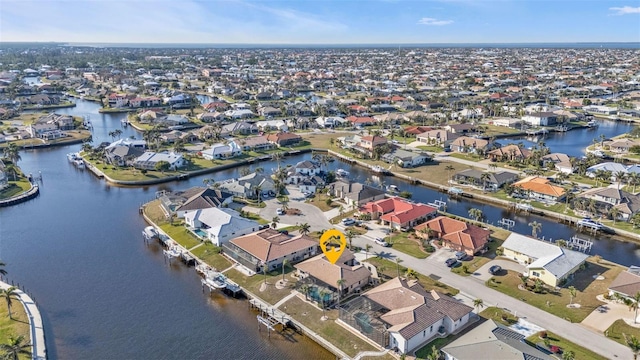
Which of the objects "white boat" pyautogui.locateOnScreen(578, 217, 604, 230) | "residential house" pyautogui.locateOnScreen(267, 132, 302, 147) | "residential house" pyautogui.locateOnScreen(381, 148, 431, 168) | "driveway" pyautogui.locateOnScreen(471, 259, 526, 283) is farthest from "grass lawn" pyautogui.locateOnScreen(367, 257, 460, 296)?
"residential house" pyautogui.locateOnScreen(267, 132, 302, 147)

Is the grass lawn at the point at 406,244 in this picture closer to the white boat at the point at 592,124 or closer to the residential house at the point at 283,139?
the residential house at the point at 283,139

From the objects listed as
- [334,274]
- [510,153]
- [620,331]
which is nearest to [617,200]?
[510,153]

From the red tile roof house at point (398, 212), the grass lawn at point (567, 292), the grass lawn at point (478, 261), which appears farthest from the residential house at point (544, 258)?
the red tile roof house at point (398, 212)

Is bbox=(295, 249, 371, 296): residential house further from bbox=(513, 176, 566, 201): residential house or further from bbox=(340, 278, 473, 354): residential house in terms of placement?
bbox=(513, 176, 566, 201): residential house

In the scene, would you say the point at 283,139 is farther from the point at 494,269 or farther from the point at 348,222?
the point at 494,269

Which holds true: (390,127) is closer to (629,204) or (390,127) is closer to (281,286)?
(629,204)
